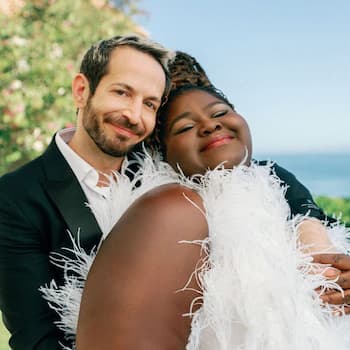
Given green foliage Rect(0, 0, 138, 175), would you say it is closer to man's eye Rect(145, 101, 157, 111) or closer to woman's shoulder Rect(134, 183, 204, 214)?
man's eye Rect(145, 101, 157, 111)

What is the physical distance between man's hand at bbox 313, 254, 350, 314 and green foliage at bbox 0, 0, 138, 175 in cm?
478

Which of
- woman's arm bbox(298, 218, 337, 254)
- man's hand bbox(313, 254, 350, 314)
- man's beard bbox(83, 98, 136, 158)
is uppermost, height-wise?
man's beard bbox(83, 98, 136, 158)

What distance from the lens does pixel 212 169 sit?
5.59 feet

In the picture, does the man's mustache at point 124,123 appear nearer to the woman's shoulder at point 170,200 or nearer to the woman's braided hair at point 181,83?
the woman's braided hair at point 181,83

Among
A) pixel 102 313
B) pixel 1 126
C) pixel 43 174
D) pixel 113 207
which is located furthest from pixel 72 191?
pixel 1 126

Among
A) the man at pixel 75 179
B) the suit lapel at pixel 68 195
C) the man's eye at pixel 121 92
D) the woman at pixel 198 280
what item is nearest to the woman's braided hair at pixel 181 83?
the man at pixel 75 179

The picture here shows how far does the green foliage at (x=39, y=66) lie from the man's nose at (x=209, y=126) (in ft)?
14.5

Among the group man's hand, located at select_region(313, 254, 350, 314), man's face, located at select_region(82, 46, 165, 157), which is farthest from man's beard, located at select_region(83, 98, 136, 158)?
man's hand, located at select_region(313, 254, 350, 314)

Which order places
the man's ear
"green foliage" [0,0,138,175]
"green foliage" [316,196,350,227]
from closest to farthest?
the man's ear
"green foliage" [0,0,138,175]
"green foliage" [316,196,350,227]

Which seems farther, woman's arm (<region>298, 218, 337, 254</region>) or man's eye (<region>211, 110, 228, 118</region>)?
man's eye (<region>211, 110, 228, 118</region>)

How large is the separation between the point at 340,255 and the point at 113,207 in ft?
2.07

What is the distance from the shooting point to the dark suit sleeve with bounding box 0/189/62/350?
1.71m

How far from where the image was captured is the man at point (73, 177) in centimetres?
175

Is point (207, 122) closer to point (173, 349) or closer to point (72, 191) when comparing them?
point (72, 191)
